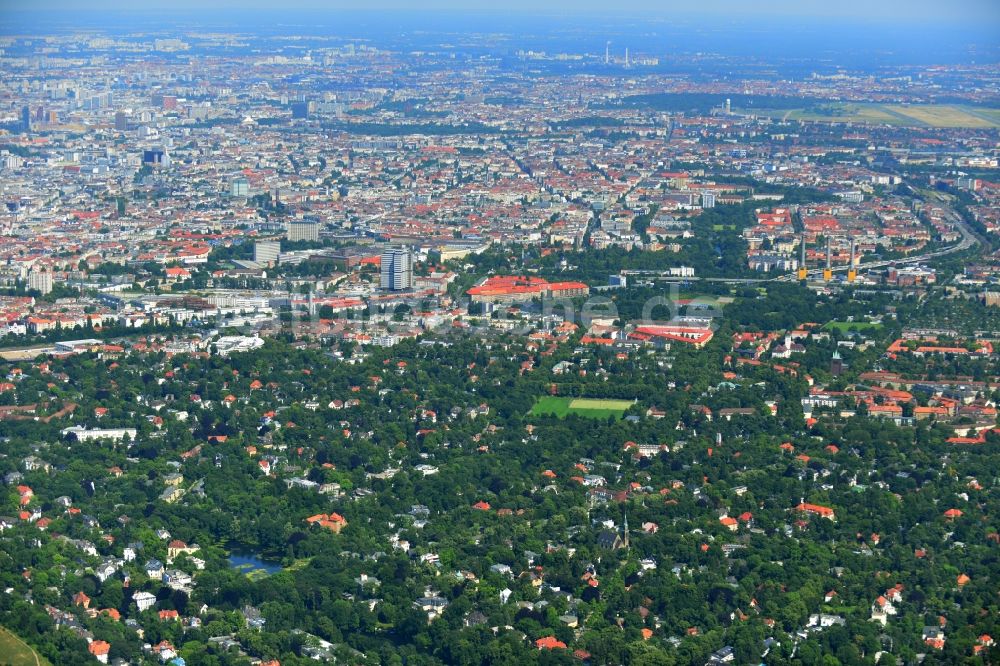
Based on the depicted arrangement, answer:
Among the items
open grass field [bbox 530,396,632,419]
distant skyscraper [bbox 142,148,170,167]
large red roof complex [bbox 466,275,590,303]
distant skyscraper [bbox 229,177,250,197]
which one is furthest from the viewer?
distant skyscraper [bbox 142,148,170,167]

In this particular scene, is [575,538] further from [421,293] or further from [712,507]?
[421,293]

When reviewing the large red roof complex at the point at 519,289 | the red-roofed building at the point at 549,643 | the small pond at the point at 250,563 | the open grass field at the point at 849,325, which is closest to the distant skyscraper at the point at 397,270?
the large red roof complex at the point at 519,289

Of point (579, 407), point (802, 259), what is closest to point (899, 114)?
point (802, 259)

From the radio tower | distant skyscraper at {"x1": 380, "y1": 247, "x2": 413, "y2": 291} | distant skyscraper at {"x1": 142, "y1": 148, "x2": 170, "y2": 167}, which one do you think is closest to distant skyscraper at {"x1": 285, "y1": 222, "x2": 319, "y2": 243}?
distant skyscraper at {"x1": 380, "y1": 247, "x2": 413, "y2": 291}

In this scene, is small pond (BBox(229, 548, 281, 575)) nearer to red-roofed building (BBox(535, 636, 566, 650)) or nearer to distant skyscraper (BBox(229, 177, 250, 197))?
red-roofed building (BBox(535, 636, 566, 650))

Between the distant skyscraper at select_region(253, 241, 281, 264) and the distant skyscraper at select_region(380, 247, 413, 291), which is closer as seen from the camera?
the distant skyscraper at select_region(380, 247, 413, 291)
